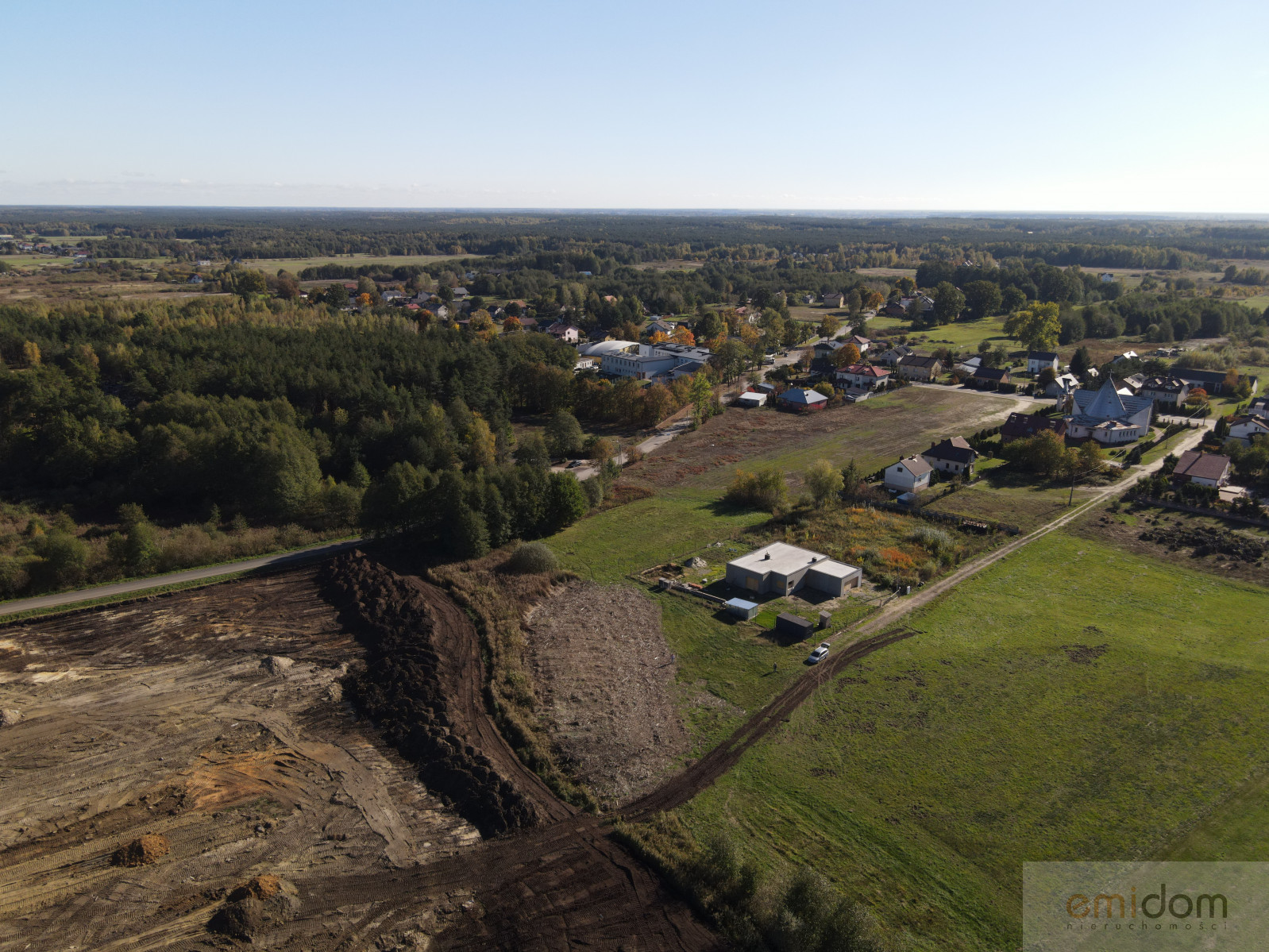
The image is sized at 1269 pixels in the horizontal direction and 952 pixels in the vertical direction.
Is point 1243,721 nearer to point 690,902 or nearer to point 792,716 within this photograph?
point 792,716

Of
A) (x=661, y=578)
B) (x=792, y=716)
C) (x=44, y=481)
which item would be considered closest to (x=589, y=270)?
(x=44, y=481)

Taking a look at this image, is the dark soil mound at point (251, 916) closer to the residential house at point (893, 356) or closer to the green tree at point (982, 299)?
the residential house at point (893, 356)

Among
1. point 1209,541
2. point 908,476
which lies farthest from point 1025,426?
point 1209,541

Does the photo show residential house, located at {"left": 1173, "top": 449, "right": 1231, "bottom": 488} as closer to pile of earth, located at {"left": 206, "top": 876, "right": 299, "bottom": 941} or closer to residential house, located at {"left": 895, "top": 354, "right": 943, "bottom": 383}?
residential house, located at {"left": 895, "top": 354, "right": 943, "bottom": 383}

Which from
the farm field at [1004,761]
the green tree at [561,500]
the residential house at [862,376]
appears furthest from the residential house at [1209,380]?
the green tree at [561,500]

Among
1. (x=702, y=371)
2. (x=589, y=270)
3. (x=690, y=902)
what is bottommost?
(x=690, y=902)

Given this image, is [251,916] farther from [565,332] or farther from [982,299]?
[982,299]
